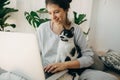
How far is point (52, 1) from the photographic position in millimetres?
1481

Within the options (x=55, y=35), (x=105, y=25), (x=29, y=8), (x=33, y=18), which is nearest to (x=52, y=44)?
(x=55, y=35)

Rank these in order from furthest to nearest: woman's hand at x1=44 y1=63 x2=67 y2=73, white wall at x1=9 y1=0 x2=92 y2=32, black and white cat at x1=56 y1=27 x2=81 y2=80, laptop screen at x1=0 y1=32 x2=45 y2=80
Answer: white wall at x1=9 y1=0 x2=92 y2=32
black and white cat at x1=56 y1=27 x2=81 y2=80
woman's hand at x1=44 y1=63 x2=67 y2=73
laptop screen at x1=0 y1=32 x2=45 y2=80

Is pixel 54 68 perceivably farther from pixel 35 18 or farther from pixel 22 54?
pixel 35 18

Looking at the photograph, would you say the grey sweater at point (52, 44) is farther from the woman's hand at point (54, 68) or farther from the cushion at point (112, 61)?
the cushion at point (112, 61)

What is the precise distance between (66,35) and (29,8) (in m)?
1.38

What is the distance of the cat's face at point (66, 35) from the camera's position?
4.81 ft

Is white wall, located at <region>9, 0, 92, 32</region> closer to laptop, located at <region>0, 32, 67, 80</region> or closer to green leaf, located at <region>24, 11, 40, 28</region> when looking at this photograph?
green leaf, located at <region>24, 11, 40, 28</region>

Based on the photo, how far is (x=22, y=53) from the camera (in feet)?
3.12

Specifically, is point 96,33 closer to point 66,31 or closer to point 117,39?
point 117,39

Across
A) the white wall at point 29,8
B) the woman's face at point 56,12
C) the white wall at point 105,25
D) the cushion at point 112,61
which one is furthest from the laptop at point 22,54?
the white wall at point 105,25

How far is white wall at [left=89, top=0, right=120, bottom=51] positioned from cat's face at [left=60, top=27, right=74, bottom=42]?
137 cm

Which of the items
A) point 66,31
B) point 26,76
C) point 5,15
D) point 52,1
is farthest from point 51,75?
point 5,15

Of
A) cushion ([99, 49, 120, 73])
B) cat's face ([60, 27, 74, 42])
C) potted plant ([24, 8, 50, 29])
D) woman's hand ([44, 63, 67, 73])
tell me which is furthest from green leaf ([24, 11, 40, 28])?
woman's hand ([44, 63, 67, 73])

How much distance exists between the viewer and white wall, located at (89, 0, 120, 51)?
2.73m
